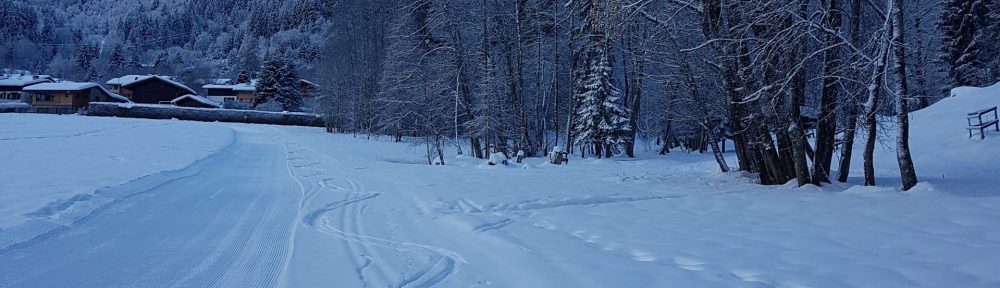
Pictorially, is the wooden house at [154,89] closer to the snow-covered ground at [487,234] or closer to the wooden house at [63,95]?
the wooden house at [63,95]

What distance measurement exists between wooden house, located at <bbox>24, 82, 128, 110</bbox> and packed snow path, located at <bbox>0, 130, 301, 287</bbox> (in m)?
73.7

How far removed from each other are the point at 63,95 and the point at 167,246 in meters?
79.4

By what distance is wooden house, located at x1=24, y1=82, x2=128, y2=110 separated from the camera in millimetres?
65875

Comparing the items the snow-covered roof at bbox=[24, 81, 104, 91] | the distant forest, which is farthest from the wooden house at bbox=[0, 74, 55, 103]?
the distant forest

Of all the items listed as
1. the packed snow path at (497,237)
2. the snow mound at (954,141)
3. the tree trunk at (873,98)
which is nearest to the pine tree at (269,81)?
the packed snow path at (497,237)

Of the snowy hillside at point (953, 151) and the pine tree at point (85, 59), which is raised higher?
the pine tree at point (85, 59)

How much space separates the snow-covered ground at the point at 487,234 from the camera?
13.0ft

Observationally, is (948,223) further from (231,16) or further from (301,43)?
(231,16)

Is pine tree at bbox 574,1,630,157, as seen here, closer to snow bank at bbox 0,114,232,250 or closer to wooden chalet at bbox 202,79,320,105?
snow bank at bbox 0,114,232,250

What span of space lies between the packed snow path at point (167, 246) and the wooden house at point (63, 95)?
7372cm

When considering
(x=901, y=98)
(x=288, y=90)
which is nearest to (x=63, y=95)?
(x=288, y=90)

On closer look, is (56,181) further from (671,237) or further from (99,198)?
(671,237)

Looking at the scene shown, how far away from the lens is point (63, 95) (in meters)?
66.8

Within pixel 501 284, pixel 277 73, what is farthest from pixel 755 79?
pixel 277 73
